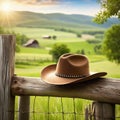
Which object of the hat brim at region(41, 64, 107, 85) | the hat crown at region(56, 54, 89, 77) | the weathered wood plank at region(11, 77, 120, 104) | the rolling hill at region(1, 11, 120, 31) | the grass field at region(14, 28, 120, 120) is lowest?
the grass field at region(14, 28, 120, 120)

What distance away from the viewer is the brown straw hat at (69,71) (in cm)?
162

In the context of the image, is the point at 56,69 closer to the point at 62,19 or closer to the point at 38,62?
the point at 38,62

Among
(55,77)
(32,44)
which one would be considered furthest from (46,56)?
(55,77)

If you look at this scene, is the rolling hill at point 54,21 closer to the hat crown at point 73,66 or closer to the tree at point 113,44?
the tree at point 113,44

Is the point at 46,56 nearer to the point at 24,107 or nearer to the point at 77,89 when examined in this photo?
the point at 24,107

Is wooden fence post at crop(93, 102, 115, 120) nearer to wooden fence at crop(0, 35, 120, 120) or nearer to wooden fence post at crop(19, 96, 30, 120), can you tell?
wooden fence at crop(0, 35, 120, 120)

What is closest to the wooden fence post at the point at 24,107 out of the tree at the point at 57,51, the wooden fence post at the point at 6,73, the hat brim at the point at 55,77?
the wooden fence post at the point at 6,73

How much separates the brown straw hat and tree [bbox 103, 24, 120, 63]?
586 centimetres

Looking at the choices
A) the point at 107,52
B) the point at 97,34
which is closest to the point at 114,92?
the point at 107,52

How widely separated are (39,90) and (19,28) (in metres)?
9.14

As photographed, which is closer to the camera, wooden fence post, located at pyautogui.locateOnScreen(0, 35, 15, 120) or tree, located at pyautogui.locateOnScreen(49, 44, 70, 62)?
wooden fence post, located at pyautogui.locateOnScreen(0, 35, 15, 120)

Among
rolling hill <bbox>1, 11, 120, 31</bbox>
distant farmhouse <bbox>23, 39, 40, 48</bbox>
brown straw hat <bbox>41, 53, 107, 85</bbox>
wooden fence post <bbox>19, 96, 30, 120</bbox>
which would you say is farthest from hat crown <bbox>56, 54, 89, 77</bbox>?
rolling hill <bbox>1, 11, 120, 31</bbox>

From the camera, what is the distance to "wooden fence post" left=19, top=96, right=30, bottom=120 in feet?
6.17

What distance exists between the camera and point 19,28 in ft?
35.1
